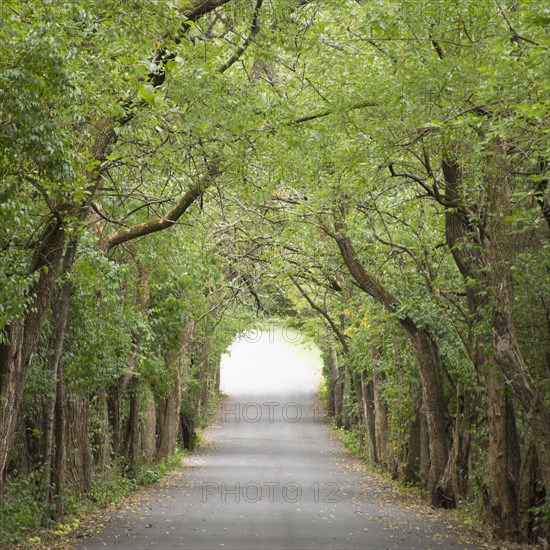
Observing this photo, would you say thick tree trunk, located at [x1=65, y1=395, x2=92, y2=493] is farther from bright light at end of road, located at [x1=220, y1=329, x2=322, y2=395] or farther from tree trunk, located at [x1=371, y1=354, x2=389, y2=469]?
bright light at end of road, located at [x1=220, y1=329, x2=322, y2=395]

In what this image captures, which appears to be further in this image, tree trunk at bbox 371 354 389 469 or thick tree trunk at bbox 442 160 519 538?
tree trunk at bbox 371 354 389 469

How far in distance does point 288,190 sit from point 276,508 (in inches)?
323

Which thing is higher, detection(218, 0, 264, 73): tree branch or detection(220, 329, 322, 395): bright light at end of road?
detection(218, 0, 264, 73): tree branch

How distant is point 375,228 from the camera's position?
19.5 meters

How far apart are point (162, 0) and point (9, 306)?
3696 millimetres

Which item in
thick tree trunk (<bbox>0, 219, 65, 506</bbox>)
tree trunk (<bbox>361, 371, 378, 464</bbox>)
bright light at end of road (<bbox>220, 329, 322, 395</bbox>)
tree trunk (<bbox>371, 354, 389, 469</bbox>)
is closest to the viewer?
thick tree trunk (<bbox>0, 219, 65, 506</bbox>)

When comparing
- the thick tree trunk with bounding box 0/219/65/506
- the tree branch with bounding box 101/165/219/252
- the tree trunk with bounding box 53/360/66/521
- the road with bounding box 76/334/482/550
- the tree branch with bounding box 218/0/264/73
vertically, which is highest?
Result: the tree branch with bounding box 218/0/264/73

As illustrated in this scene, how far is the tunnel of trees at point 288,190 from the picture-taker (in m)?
9.02

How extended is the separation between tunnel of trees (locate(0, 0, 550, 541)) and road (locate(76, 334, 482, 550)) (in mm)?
1204

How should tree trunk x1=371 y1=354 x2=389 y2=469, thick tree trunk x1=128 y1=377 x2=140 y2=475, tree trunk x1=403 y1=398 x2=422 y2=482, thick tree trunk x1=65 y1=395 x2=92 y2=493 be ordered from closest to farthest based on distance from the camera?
thick tree trunk x1=65 y1=395 x2=92 y2=493
tree trunk x1=403 y1=398 x2=422 y2=482
thick tree trunk x1=128 y1=377 x2=140 y2=475
tree trunk x1=371 y1=354 x2=389 y2=469

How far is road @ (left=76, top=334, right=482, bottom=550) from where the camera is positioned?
1416 cm

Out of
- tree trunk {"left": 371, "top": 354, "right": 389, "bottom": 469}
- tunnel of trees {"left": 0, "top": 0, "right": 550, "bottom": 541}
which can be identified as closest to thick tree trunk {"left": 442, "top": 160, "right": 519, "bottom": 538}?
tunnel of trees {"left": 0, "top": 0, "right": 550, "bottom": 541}

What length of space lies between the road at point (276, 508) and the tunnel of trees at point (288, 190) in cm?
120

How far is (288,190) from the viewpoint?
883 inches
